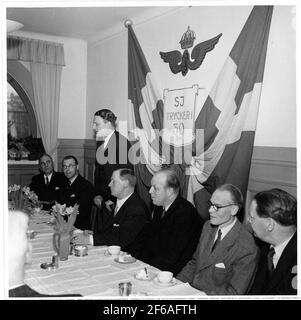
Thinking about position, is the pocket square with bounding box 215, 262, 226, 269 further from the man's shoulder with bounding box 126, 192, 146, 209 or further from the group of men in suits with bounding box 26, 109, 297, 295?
the man's shoulder with bounding box 126, 192, 146, 209

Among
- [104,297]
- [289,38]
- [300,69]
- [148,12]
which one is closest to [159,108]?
[148,12]

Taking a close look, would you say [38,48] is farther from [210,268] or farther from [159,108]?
[210,268]

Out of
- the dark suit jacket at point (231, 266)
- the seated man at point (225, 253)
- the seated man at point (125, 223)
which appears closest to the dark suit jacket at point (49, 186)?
the seated man at point (125, 223)

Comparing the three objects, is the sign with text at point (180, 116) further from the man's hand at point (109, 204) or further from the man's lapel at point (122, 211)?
the man's lapel at point (122, 211)

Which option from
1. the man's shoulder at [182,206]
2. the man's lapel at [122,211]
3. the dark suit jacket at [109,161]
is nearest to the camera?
the man's shoulder at [182,206]

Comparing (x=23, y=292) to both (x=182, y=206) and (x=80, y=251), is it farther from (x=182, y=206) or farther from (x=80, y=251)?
(x=182, y=206)

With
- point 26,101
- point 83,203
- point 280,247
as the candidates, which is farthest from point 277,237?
point 26,101

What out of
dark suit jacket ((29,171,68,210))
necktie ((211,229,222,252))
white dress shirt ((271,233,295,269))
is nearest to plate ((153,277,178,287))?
necktie ((211,229,222,252))

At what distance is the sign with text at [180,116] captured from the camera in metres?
3.42

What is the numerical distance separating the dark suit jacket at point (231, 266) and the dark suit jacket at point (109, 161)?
175 centimetres

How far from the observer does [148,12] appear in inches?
162

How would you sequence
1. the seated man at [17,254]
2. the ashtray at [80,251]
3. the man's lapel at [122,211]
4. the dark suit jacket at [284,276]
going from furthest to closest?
the man's lapel at [122,211]
the ashtray at [80,251]
the dark suit jacket at [284,276]
the seated man at [17,254]

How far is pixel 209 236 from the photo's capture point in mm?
2080
